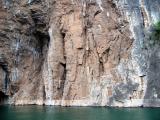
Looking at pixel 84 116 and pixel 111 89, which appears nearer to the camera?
pixel 84 116

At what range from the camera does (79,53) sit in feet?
170

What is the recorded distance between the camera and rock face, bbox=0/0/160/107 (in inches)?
1885

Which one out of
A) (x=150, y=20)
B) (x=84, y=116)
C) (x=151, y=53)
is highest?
(x=150, y=20)

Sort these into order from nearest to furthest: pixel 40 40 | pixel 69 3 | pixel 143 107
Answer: pixel 143 107, pixel 69 3, pixel 40 40

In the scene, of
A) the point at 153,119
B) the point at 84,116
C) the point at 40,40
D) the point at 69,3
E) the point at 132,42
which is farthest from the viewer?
the point at 40,40

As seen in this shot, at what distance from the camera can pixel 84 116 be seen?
120 ft

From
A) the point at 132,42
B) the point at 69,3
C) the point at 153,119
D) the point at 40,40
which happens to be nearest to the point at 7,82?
the point at 40,40

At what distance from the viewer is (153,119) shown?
109 ft

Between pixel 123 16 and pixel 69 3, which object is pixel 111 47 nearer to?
pixel 123 16

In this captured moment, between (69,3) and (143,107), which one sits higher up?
(69,3)

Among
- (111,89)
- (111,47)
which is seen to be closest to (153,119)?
(111,89)

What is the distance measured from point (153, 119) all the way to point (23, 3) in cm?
2642

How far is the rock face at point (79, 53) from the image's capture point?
47.9 metres

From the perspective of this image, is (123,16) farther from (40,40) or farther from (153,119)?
(153,119)
